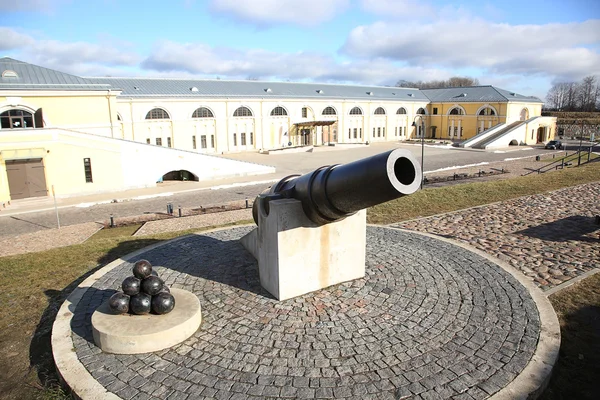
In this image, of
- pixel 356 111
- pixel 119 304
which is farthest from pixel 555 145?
pixel 119 304

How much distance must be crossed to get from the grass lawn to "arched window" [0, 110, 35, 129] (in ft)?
54.3

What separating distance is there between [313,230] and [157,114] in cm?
3649

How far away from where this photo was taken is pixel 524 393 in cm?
491

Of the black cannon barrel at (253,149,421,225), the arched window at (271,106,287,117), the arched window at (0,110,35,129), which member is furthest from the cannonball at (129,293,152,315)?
the arched window at (271,106,287,117)

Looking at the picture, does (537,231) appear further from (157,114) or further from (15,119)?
(157,114)

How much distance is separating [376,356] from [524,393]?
68.5 inches

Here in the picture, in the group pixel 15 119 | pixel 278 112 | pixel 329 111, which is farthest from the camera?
pixel 329 111

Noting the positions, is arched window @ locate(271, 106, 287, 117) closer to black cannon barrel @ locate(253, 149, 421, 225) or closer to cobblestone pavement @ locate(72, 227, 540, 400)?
cobblestone pavement @ locate(72, 227, 540, 400)

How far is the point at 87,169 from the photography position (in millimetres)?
24703

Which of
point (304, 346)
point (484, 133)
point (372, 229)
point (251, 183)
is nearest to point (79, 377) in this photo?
point (304, 346)

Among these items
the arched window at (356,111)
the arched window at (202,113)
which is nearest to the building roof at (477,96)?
the arched window at (356,111)

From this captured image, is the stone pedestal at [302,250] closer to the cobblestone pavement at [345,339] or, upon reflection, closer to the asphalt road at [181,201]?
the cobblestone pavement at [345,339]

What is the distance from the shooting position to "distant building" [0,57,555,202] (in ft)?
79.0

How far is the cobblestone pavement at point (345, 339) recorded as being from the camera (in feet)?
16.8
